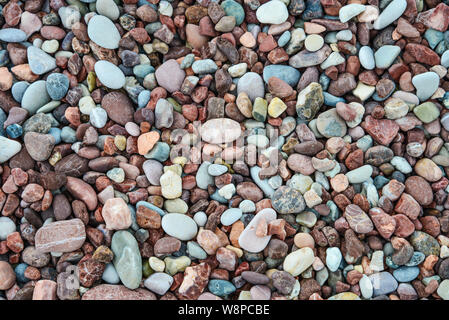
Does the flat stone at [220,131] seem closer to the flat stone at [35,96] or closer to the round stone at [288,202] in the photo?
the round stone at [288,202]

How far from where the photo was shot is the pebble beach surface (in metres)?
0.90

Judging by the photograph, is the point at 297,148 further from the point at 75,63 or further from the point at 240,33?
the point at 75,63

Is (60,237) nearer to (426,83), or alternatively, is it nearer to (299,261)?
(299,261)

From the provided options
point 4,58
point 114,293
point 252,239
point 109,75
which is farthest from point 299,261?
point 4,58

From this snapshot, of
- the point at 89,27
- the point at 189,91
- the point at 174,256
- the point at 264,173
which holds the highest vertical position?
the point at 89,27

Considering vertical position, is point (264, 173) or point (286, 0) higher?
point (286, 0)

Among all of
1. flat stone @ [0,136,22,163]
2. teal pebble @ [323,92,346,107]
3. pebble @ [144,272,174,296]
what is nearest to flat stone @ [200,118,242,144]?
teal pebble @ [323,92,346,107]

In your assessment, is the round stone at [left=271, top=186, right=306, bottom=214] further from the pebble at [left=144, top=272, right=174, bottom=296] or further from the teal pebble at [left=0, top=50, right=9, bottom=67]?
the teal pebble at [left=0, top=50, right=9, bottom=67]

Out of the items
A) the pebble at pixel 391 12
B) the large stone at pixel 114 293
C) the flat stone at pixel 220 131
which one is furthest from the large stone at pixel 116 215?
the pebble at pixel 391 12

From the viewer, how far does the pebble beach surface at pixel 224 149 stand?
0.90m

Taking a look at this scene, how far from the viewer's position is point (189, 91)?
1.01 metres

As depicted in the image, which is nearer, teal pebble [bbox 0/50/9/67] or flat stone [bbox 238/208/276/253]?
flat stone [bbox 238/208/276/253]

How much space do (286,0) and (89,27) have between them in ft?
1.63

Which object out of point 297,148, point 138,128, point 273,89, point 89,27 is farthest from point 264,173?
point 89,27
